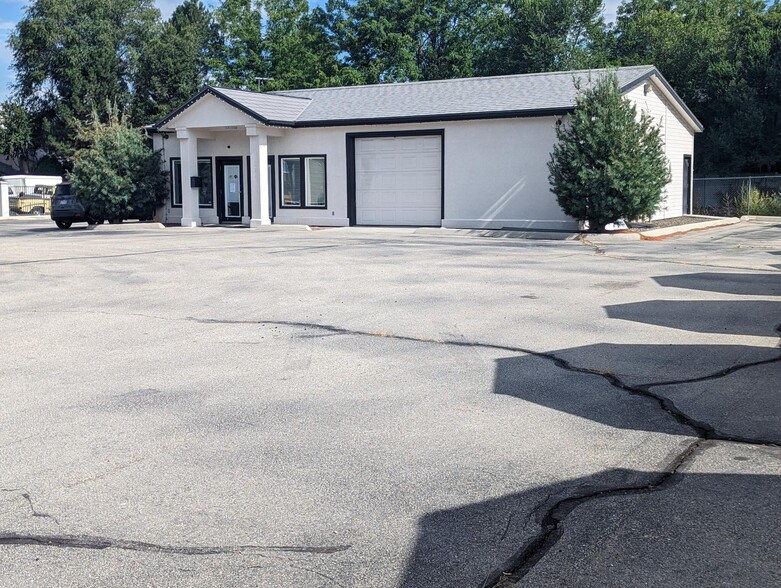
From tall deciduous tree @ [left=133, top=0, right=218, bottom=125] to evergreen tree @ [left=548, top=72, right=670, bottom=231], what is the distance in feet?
143

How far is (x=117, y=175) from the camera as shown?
108ft

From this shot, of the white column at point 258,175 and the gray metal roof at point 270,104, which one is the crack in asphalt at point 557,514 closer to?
the white column at point 258,175

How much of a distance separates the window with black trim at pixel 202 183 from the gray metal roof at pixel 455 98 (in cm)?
445

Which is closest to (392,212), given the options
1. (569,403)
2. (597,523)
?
(569,403)

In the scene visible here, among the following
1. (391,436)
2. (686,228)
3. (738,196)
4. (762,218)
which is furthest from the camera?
(738,196)

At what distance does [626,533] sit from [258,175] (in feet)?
91.4

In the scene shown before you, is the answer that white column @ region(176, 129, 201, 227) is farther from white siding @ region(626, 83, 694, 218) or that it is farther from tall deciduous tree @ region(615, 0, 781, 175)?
tall deciduous tree @ region(615, 0, 781, 175)

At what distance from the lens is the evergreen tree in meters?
24.0

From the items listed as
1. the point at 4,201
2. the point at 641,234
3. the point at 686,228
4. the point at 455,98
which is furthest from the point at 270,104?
the point at 4,201

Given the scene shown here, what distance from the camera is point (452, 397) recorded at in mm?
7316

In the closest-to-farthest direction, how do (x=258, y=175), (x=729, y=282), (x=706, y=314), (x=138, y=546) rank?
(x=138, y=546) → (x=706, y=314) → (x=729, y=282) → (x=258, y=175)

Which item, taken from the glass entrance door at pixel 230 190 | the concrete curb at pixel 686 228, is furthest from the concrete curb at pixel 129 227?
the concrete curb at pixel 686 228

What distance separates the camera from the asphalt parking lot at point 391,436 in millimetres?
4301

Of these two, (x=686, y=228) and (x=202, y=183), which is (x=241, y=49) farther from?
(x=686, y=228)
